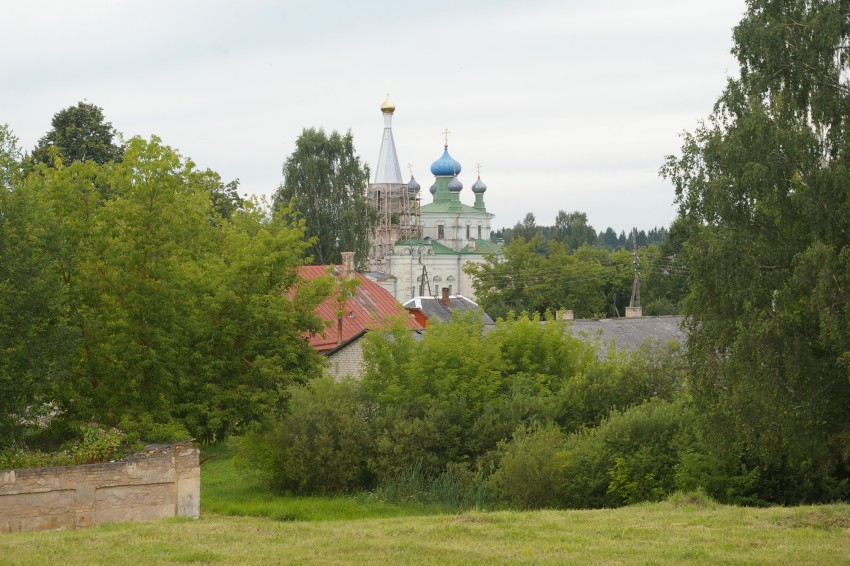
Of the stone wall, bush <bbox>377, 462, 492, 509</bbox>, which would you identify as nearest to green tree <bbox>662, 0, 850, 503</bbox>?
bush <bbox>377, 462, 492, 509</bbox>

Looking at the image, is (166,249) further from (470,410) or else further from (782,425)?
(782,425)

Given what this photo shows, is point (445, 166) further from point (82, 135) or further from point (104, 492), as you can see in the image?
point (104, 492)

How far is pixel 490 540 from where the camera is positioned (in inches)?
559

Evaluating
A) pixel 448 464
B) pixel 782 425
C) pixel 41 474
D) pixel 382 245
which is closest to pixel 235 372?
pixel 448 464

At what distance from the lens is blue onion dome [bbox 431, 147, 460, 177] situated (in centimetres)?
12112

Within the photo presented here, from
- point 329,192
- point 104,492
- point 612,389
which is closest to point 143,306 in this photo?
point 104,492

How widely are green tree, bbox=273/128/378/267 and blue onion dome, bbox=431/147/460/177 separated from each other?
2180 inches

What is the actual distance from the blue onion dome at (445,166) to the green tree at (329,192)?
55368mm

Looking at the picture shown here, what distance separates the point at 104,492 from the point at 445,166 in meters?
105

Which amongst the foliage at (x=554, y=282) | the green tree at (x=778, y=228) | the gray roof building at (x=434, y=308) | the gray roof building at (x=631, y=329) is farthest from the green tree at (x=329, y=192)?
the green tree at (x=778, y=228)

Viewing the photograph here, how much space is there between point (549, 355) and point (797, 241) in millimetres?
12660

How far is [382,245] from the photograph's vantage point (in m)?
108

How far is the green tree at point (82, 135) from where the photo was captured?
45247 mm

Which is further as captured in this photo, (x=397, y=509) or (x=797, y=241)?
(x=397, y=509)
